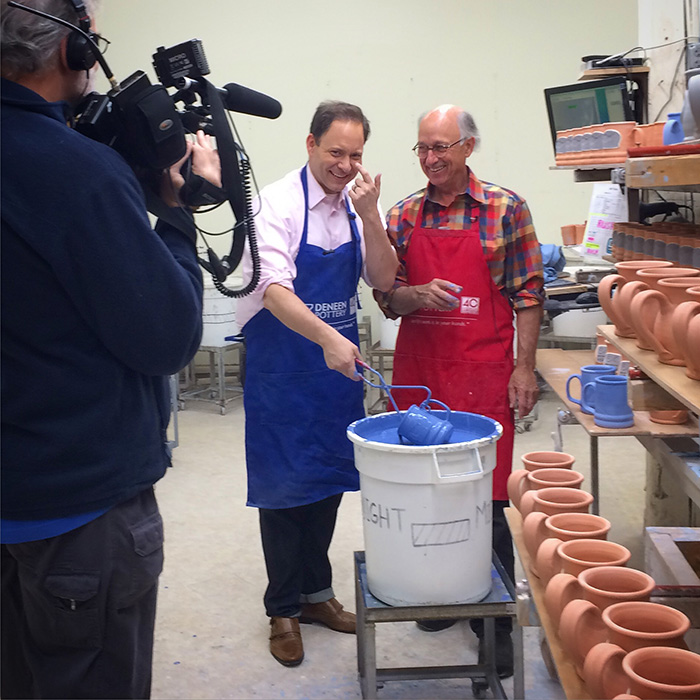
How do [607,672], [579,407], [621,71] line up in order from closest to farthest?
[607,672] < [579,407] < [621,71]

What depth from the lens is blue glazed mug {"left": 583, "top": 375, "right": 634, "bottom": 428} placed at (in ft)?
7.78

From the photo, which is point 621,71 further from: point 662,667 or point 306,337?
point 662,667

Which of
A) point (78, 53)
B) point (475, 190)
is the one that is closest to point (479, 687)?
point (475, 190)

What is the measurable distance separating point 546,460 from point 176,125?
1.43 m

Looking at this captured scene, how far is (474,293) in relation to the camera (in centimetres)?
264

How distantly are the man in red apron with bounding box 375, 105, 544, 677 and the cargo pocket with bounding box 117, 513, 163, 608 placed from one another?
144cm

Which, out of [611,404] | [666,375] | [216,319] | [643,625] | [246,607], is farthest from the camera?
[216,319]

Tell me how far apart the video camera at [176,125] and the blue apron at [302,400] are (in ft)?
3.08

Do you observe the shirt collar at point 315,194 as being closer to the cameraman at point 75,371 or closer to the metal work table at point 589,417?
the metal work table at point 589,417

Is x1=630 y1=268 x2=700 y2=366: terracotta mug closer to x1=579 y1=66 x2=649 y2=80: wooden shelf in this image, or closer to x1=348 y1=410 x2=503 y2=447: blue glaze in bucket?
x1=348 y1=410 x2=503 y2=447: blue glaze in bucket

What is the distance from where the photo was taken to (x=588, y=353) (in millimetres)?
3502

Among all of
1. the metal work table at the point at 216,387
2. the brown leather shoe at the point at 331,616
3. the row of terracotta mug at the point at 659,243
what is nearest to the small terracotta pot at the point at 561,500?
the row of terracotta mug at the point at 659,243

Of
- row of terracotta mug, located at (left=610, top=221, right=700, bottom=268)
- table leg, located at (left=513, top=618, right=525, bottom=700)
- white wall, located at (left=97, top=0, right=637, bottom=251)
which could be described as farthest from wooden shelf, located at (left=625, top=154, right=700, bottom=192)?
white wall, located at (left=97, top=0, right=637, bottom=251)

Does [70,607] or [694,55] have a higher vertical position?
[694,55]
